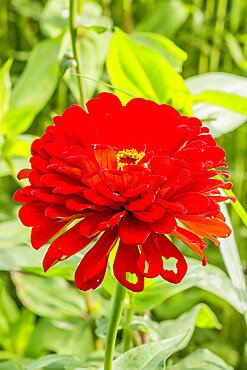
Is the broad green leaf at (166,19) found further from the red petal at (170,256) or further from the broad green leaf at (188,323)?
the red petal at (170,256)

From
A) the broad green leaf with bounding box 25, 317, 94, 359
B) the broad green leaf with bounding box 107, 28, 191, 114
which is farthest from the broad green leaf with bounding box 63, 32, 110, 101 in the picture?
the broad green leaf with bounding box 25, 317, 94, 359

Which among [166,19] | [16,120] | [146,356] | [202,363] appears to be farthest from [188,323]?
[166,19]

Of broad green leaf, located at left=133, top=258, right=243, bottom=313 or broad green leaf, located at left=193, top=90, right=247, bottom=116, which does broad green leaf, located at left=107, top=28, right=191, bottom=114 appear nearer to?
broad green leaf, located at left=193, top=90, right=247, bottom=116

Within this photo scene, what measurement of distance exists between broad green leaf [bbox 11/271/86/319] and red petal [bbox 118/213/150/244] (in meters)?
0.32

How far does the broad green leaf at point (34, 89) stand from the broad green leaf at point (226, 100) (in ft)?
0.65

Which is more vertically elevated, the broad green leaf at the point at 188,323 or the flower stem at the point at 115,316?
the flower stem at the point at 115,316

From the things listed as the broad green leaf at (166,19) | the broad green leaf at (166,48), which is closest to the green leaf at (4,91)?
the broad green leaf at (166,48)

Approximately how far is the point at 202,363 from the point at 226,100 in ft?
0.71

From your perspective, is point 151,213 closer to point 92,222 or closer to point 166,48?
point 92,222

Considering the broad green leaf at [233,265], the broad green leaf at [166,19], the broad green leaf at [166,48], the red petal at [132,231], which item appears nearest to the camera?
the red petal at [132,231]

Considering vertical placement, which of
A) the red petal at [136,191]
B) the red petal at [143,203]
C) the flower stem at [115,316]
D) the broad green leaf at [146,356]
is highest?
the red petal at [136,191]

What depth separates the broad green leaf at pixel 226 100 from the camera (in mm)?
449

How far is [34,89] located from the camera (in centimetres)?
60

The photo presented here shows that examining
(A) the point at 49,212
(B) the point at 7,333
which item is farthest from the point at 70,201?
(B) the point at 7,333
